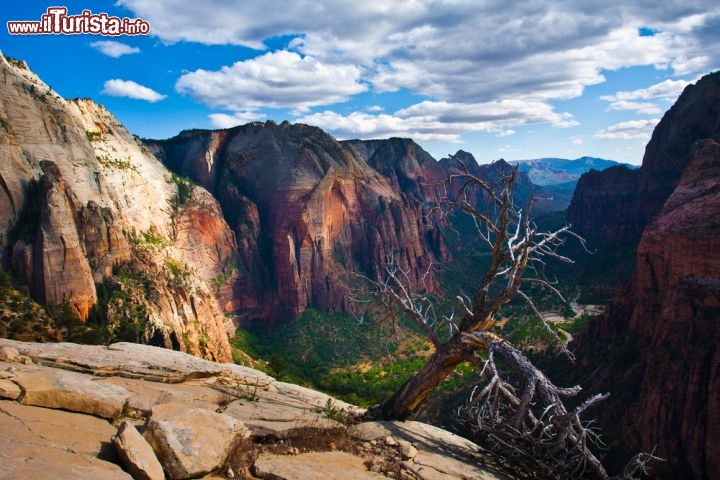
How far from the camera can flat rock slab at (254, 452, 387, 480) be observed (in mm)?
9266

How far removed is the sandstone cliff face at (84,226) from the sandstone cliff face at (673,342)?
40.9m

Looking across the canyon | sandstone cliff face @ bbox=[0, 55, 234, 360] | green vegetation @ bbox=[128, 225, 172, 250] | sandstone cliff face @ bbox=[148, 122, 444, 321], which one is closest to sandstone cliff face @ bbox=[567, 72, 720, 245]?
sandstone cliff face @ bbox=[148, 122, 444, 321]

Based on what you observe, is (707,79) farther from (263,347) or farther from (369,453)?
(369,453)

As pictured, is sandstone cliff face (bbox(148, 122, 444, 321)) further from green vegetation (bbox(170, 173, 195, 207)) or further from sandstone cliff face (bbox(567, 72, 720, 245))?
sandstone cliff face (bbox(567, 72, 720, 245))

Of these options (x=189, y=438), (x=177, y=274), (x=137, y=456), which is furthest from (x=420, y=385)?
(x=177, y=274)

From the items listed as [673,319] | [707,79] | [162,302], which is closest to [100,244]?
[162,302]

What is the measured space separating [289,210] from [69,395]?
83.7 meters

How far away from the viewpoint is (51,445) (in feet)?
27.4

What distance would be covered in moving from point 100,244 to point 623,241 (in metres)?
119

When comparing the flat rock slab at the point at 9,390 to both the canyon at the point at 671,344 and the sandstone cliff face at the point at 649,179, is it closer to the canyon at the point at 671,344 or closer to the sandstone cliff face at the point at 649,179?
the canyon at the point at 671,344

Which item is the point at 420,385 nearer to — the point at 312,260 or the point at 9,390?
the point at 9,390

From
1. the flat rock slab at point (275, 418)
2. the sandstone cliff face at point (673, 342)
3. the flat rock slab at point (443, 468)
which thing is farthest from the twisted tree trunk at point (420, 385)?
the sandstone cliff face at point (673, 342)

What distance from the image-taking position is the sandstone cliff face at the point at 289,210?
302 feet

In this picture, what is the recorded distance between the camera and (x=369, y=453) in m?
11.5
